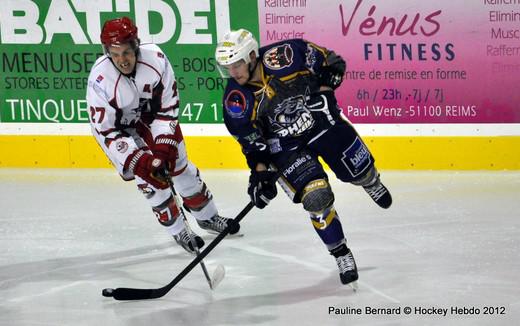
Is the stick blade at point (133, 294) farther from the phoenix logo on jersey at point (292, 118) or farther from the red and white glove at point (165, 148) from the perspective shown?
the phoenix logo on jersey at point (292, 118)

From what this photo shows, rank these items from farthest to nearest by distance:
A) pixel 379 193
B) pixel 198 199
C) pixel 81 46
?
1. pixel 81 46
2. pixel 198 199
3. pixel 379 193

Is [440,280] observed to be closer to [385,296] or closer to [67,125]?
[385,296]

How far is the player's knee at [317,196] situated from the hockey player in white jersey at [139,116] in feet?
2.66

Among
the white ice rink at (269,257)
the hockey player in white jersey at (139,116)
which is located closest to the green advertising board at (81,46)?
the white ice rink at (269,257)

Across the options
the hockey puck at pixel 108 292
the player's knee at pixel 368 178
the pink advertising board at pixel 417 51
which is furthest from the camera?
the pink advertising board at pixel 417 51

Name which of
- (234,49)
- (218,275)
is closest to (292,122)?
(234,49)

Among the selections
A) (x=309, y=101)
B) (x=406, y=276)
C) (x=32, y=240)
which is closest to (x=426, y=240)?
(x=406, y=276)

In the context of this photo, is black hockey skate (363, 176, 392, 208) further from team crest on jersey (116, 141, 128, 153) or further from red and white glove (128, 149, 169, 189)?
team crest on jersey (116, 141, 128, 153)

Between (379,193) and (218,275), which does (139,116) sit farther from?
(379,193)

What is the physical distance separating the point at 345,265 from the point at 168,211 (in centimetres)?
106

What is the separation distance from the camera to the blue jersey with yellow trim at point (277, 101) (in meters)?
4.48

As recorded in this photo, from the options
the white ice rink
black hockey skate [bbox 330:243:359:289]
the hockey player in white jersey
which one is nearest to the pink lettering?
the white ice rink

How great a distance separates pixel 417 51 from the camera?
6.60m

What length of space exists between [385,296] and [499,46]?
2.53 metres
